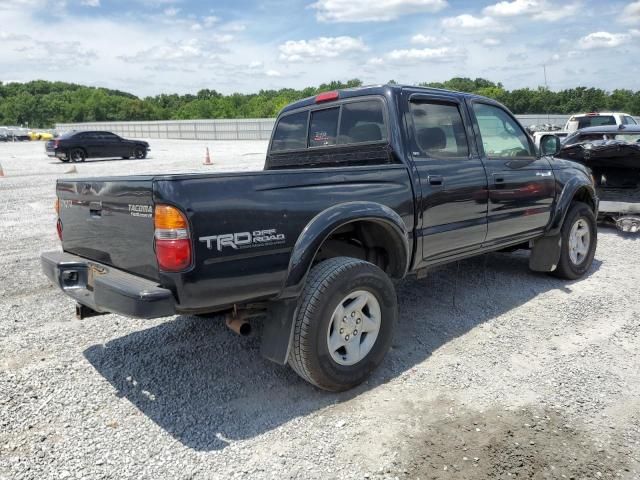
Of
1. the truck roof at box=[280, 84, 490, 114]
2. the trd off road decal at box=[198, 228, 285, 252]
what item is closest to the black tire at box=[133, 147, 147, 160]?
the truck roof at box=[280, 84, 490, 114]

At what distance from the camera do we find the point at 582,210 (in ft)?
19.0

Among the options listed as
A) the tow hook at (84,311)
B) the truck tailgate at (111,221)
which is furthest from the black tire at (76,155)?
the tow hook at (84,311)

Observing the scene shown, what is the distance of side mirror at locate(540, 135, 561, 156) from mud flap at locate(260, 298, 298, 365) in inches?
142

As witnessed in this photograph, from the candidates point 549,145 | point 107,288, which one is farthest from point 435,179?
point 107,288

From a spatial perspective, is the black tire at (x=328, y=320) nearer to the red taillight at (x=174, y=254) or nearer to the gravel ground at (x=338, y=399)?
the gravel ground at (x=338, y=399)

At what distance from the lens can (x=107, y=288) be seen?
114 inches

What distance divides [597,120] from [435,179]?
14.4 meters

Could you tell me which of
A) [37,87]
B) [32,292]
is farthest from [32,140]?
[37,87]

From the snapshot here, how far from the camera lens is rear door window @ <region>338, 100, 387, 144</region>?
4.09 metres

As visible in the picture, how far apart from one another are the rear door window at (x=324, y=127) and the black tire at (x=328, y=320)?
1500mm

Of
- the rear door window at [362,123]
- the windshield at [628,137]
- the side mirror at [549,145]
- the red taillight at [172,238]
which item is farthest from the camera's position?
the windshield at [628,137]

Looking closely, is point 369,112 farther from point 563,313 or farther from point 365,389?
point 563,313

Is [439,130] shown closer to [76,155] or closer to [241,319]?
[241,319]

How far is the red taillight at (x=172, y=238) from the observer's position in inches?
105
